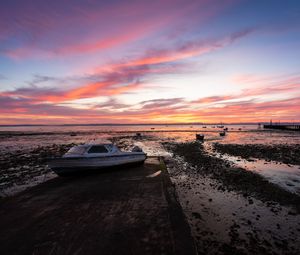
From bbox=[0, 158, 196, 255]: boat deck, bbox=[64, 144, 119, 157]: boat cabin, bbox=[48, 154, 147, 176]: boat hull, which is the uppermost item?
bbox=[64, 144, 119, 157]: boat cabin

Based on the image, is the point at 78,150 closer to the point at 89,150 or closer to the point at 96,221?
the point at 89,150

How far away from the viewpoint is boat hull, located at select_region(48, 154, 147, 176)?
42.0 ft

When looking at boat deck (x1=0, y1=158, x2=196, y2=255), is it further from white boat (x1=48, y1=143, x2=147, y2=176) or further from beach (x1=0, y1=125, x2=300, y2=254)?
white boat (x1=48, y1=143, x2=147, y2=176)

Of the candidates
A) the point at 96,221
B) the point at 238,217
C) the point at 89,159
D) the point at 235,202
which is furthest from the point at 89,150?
the point at 238,217

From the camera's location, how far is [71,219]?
6.90m

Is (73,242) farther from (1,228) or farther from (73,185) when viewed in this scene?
(73,185)

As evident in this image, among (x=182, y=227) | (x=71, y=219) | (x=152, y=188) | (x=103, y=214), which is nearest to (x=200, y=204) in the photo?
(x=152, y=188)

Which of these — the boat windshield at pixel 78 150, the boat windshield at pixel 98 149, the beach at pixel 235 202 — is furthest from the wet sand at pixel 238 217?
the boat windshield at pixel 78 150

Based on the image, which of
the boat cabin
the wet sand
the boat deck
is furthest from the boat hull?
the wet sand

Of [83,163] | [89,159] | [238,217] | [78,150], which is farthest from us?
[78,150]

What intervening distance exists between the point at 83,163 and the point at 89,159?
432 mm

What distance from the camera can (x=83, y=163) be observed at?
13352 millimetres

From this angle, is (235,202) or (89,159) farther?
(89,159)

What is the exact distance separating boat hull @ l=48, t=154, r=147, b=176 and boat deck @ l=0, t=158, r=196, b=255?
1673 mm
